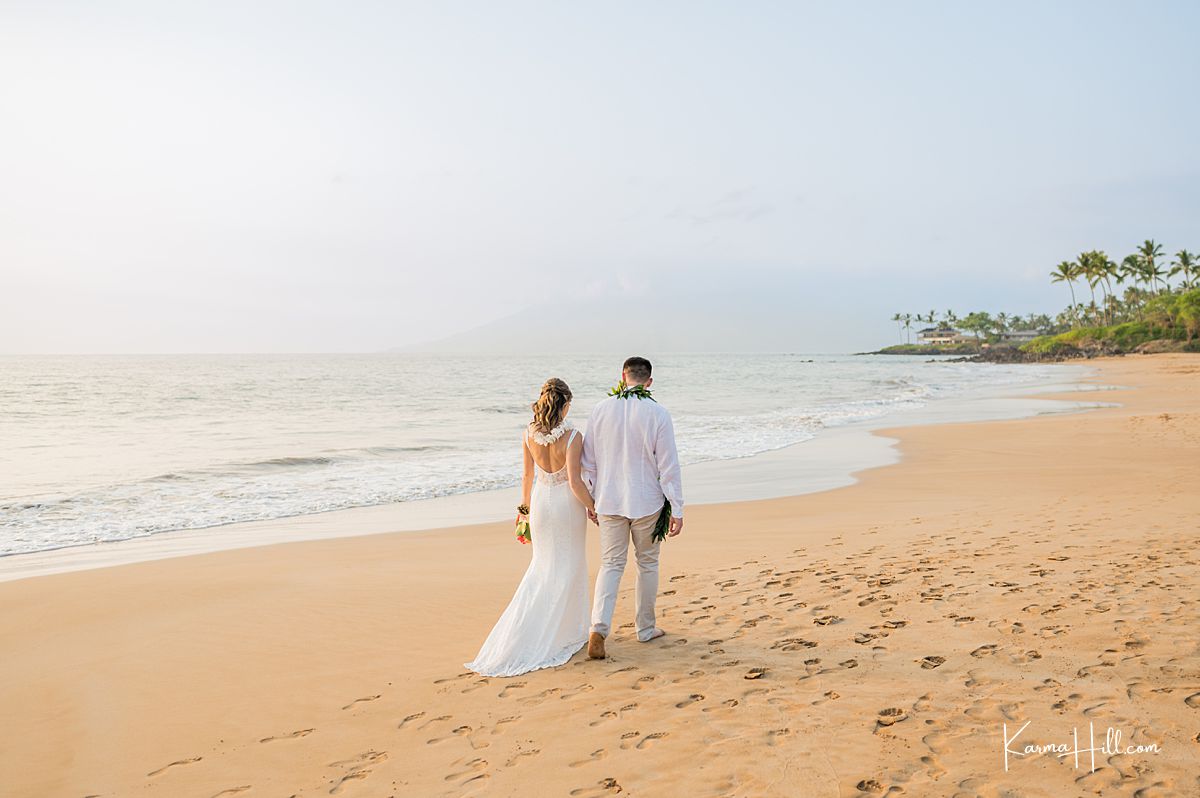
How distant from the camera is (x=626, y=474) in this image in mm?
5242

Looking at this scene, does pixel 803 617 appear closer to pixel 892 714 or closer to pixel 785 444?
pixel 892 714

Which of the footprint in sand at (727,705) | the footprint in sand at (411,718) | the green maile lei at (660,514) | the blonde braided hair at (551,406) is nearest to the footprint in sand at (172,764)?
the footprint in sand at (411,718)

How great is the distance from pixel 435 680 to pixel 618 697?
1317mm

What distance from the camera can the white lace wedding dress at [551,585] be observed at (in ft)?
17.2

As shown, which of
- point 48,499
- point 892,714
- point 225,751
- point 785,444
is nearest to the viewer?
point 892,714

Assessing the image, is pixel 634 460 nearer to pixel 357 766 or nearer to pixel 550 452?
pixel 550 452

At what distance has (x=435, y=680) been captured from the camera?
202 inches

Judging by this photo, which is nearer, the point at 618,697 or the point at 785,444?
the point at 618,697

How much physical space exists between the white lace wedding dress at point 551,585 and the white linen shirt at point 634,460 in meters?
0.23

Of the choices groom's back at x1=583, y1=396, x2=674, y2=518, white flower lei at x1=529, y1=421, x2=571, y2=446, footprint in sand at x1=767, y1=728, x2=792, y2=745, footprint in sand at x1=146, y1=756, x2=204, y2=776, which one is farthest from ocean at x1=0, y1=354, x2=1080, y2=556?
footprint in sand at x1=767, y1=728, x2=792, y2=745

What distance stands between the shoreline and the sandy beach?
47.8 inches

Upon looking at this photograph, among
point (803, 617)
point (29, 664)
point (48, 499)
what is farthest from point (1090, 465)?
point (48, 499)

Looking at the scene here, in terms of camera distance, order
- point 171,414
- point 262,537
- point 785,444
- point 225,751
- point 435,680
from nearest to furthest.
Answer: point 225,751 < point 435,680 < point 262,537 < point 785,444 < point 171,414

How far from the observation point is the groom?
17.1 ft
